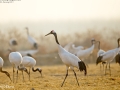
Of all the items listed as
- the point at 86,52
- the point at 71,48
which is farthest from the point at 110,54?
the point at 71,48

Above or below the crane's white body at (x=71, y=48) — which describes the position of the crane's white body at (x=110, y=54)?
below

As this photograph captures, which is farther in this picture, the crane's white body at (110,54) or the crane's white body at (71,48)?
the crane's white body at (71,48)

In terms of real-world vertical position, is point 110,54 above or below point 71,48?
below

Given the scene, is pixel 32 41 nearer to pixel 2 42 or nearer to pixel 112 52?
pixel 2 42

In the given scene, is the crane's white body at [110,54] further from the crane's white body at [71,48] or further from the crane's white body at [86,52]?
the crane's white body at [71,48]

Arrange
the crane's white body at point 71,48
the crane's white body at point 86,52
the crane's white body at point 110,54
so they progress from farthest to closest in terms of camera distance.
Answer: the crane's white body at point 71,48, the crane's white body at point 86,52, the crane's white body at point 110,54

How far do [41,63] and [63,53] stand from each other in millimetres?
12263

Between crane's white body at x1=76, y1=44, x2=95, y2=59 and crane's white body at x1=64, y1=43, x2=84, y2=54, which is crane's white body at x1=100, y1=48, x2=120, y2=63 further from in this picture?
crane's white body at x1=64, y1=43, x2=84, y2=54

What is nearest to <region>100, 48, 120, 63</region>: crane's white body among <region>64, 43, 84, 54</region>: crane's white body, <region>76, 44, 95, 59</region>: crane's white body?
<region>76, 44, 95, 59</region>: crane's white body

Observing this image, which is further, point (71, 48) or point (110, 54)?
point (71, 48)

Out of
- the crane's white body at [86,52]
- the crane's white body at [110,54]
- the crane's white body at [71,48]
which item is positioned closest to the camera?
the crane's white body at [110,54]

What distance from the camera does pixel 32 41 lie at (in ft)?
66.3

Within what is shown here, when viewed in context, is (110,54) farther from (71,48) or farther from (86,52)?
(71,48)

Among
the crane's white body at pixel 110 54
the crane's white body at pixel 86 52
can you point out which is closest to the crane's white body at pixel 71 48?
the crane's white body at pixel 86 52
